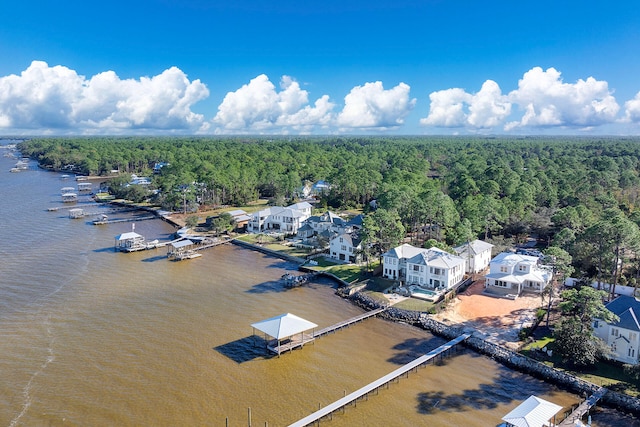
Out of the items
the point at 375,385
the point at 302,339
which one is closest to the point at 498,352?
the point at 375,385

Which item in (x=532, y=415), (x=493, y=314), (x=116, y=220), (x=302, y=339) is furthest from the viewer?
(x=116, y=220)

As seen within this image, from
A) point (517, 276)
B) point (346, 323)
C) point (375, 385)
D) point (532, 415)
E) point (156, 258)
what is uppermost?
point (517, 276)

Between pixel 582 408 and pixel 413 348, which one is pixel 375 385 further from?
pixel 582 408

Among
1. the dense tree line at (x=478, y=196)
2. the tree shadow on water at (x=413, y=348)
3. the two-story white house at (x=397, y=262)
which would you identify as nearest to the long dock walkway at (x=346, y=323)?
the tree shadow on water at (x=413, y=348)

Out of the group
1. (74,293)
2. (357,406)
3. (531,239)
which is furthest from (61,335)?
(531,239)

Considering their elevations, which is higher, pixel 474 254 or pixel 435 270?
pixel 474 254

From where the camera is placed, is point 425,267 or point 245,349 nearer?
point 245,349

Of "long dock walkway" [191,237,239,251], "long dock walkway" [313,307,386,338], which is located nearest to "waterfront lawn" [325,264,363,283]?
"long dock walkway" [313,307,386,338]
